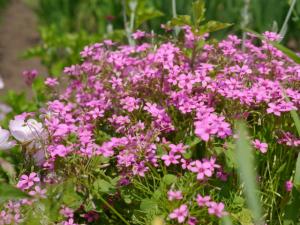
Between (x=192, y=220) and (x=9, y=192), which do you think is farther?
(x=192, y=220)

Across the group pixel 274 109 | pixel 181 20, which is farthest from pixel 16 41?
pixel 274 109

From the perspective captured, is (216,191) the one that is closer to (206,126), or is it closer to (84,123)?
(206,126)

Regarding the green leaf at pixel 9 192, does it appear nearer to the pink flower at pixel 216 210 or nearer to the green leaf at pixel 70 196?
the green leaf at pixel 70 196

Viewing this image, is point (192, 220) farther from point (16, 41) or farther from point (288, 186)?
point (16, 41)

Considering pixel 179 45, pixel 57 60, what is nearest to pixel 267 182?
pixel 179 45

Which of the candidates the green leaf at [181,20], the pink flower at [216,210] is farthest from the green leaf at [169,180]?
the green leaf at [181,20]
